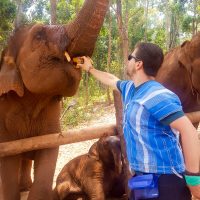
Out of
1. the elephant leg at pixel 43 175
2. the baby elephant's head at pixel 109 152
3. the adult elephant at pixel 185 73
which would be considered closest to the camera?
the elephant leg at pixel 43 175

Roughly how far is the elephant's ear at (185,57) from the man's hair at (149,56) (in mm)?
2116

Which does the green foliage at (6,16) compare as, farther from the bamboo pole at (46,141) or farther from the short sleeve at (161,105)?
the short sleeve at (161,105)

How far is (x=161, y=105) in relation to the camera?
2541 millimetres

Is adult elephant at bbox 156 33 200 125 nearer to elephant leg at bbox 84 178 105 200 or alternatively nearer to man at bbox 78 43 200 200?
elephant leg at bbox 84 178 105 200

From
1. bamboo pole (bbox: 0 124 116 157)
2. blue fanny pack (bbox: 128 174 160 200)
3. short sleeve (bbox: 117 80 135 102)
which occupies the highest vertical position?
short sleeve (bbox: 117 80 135 102)

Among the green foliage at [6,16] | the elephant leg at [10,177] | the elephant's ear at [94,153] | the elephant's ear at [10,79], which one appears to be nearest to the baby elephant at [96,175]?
the elephant's ear at [94,153]

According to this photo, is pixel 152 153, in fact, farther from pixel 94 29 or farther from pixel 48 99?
pixel 48 99

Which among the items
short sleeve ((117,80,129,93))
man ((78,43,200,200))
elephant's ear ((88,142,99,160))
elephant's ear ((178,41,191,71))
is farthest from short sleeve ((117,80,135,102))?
elephant's ear ((178,41,191,71))

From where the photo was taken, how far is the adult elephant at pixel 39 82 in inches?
146

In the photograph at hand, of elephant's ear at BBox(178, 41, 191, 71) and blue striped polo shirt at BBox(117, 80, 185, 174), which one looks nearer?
blue striped polo shirt at BBox(117, 80, 185, 174)

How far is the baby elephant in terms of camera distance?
455 centimetres

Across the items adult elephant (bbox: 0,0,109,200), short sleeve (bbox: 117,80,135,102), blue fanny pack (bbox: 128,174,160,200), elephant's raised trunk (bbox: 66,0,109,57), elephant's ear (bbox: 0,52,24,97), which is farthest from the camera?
elephant's ear (bbox: 0,52,24,97)

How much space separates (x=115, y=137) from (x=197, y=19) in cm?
1703

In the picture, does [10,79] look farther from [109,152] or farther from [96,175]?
[96,175]
